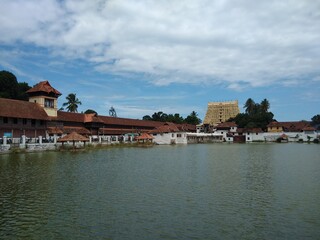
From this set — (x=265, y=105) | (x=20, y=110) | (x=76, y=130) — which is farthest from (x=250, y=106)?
(x=20, y=110)

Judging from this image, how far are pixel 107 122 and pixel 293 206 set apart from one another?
55.0 m

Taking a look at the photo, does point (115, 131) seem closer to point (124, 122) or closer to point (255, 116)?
point (124, 122)

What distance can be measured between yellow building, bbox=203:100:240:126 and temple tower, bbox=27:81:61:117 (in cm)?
8988

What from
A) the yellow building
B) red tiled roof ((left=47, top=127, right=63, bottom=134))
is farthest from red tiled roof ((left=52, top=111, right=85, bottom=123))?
the yellow building

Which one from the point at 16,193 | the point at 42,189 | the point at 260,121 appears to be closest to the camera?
the point at 16,193

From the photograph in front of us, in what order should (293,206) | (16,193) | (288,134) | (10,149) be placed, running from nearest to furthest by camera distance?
(293,206) → (16,193) → (10,149) → (288,134)

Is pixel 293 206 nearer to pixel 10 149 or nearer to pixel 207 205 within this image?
pixel 207 205

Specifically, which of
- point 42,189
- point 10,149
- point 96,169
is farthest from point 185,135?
point 42,189

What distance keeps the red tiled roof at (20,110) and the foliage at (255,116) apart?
6157cm

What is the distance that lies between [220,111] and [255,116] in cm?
4167

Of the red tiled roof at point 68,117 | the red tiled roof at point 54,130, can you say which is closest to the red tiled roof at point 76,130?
the red tiled roof at point 68,117

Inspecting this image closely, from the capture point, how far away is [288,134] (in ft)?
286

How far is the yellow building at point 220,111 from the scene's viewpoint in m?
134

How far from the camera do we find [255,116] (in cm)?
9575
